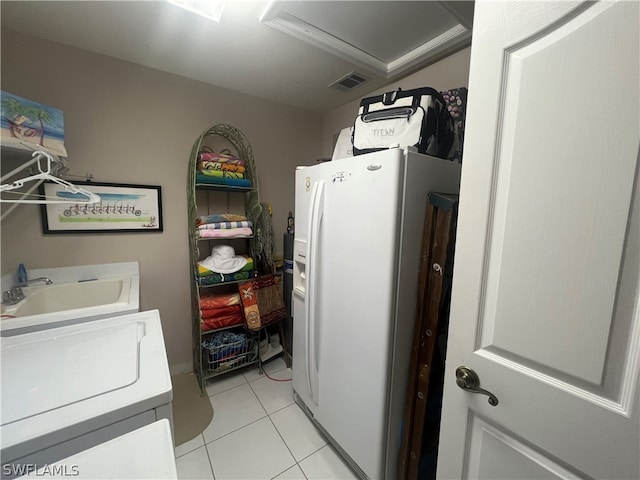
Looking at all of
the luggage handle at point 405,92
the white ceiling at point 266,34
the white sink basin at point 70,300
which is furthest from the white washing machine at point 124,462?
the white ceiling at point 266,34

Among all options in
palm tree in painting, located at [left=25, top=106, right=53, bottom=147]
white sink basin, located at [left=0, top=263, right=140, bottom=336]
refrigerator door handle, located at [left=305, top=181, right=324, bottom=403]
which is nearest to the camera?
white sink basin, located at [left=0, top=263, right=140, bottom=336]

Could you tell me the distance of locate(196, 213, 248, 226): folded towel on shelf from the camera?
1.99 meters

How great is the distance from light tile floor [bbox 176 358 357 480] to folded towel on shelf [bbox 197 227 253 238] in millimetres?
1240

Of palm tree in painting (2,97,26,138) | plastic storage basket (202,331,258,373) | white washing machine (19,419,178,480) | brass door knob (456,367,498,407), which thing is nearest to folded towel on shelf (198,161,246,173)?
palm tree in painting (2,97,26,138)

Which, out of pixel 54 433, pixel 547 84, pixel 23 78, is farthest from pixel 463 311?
pixel 23 78

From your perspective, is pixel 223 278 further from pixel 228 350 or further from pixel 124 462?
pixel 124 462

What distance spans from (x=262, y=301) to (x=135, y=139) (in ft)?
5.17

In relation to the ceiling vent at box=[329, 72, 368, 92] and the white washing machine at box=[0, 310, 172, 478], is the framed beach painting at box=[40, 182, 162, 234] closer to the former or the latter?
the white washing machine at box=[0, 310, 172, 478]

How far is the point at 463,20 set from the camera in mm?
1295

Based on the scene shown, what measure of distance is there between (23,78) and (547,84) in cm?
255

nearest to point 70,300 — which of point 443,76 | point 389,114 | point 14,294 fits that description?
point 14,294

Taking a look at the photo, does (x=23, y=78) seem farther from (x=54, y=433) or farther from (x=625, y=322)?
(x=625, y=322)

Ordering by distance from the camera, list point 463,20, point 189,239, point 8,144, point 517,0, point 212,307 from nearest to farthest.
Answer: point 517,0 < point 8,144 < point 463,20 < point 212,307 < point 189,239

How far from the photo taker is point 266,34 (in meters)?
1.46
